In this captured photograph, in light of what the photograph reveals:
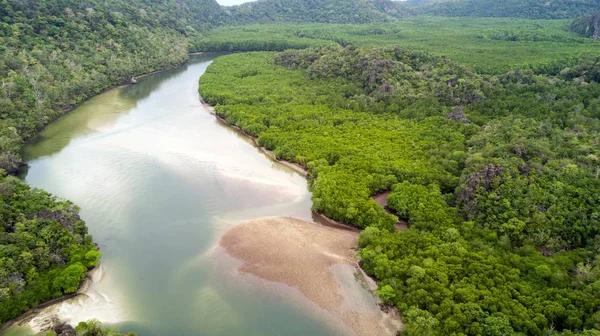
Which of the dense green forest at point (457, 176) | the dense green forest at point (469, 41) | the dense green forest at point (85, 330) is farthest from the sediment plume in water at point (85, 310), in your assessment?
the dense green forest at point (469, 41)

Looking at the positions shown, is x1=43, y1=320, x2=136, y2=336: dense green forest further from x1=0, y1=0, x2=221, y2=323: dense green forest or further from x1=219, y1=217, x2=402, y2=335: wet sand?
x1=219, y1=217, x2=402, y2=335: wet sand

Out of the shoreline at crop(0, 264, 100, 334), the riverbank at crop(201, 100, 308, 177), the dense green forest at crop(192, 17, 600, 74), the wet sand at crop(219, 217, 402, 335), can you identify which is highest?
the dense green forest at crop(192, 17, 600, 74)

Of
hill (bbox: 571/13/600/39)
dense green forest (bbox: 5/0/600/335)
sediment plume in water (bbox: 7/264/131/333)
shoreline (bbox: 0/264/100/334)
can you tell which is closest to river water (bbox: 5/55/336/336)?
sediment plume in water (bbox: 7/264/131/333)

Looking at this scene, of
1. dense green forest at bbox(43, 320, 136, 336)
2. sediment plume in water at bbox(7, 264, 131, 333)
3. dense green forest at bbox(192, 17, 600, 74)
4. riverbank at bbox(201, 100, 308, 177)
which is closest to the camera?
dense green forest at bbox(43, 320, 136, 336)

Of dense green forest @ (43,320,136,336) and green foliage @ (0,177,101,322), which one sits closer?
dense green forest @ (43,320,136,336)

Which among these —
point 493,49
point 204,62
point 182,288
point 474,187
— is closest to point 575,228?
point 474,187

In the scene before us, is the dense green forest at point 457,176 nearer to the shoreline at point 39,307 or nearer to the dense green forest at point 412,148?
the dense green forest at point 412,148
